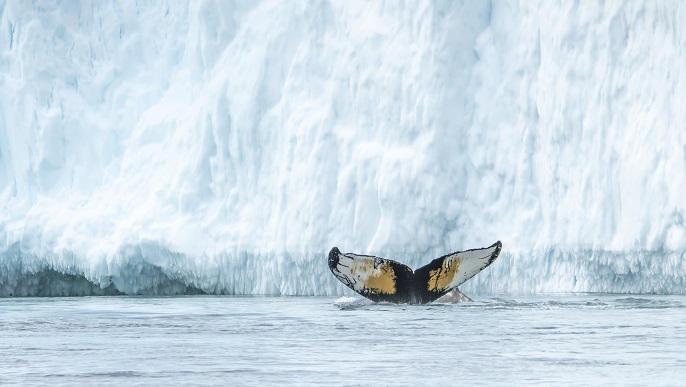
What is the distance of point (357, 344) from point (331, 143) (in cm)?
966

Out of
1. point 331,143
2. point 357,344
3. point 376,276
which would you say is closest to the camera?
point 357,344

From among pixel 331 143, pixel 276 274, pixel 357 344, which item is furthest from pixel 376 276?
pixel 357 344

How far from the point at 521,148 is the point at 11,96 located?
9.94 metres

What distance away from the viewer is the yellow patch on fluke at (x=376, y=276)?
15570 mm

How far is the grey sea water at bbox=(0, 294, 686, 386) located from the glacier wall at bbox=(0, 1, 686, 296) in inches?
75.1

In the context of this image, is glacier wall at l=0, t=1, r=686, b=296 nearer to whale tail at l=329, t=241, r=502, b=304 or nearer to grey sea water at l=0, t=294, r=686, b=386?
grey sea water at l=0, t=294, r=686, b=386

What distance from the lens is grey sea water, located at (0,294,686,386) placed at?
7.71m

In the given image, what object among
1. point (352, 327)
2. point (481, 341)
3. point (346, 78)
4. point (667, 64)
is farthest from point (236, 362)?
point (346, 78)

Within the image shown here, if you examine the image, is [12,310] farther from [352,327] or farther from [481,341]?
[481,341]

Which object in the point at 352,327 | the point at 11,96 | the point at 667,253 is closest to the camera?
the point at 352,327

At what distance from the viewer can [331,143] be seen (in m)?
19.4

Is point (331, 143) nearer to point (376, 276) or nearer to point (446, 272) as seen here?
point (376, 276)

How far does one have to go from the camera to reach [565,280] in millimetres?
17297

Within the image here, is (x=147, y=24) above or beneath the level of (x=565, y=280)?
above
